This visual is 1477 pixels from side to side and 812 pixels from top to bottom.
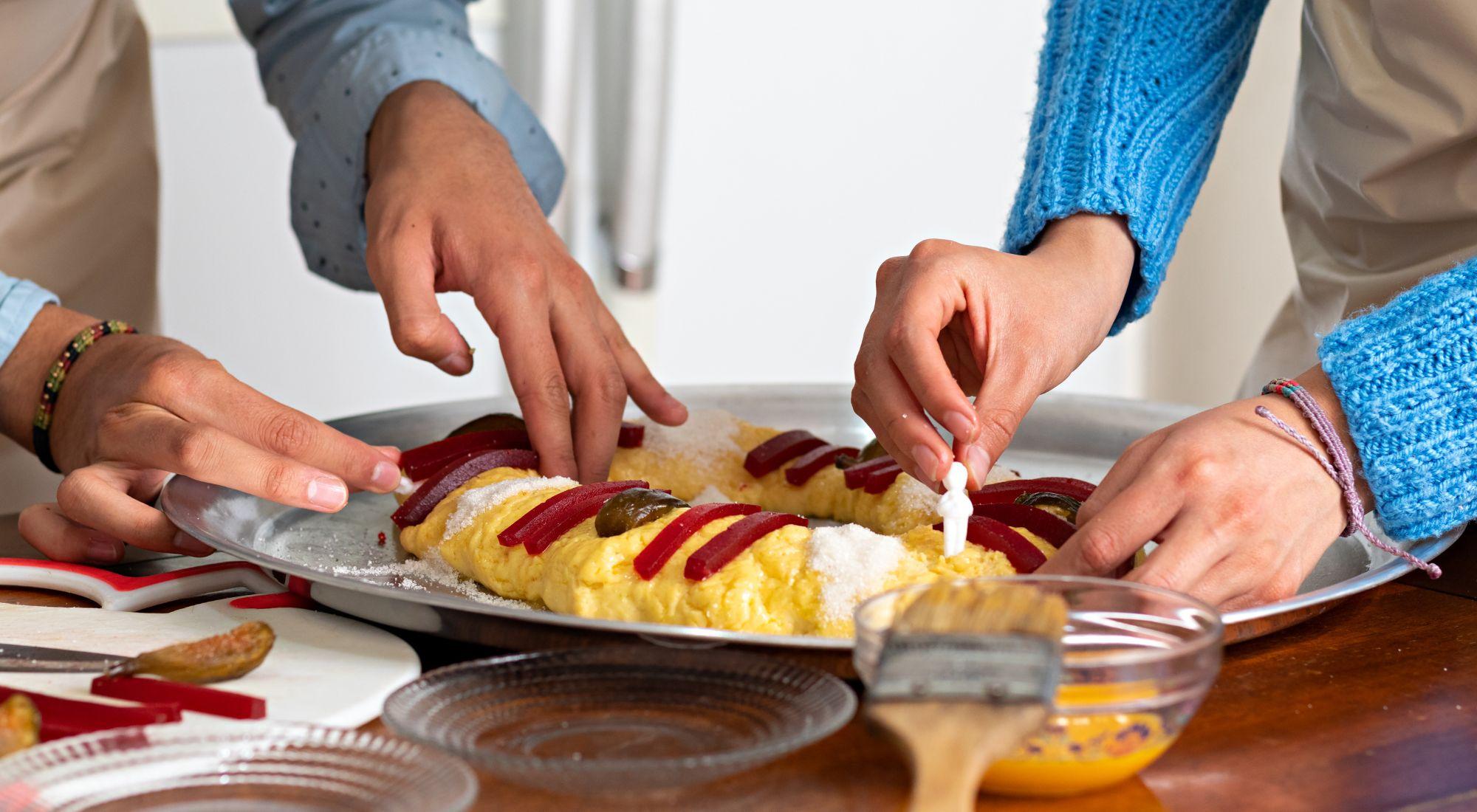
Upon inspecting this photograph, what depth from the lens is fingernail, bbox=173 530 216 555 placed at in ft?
4.59

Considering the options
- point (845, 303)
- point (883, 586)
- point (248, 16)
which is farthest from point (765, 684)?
point (845, 303)

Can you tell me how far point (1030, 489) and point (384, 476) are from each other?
2.28 feet

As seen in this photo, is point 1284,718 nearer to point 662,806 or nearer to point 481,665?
point 662,806

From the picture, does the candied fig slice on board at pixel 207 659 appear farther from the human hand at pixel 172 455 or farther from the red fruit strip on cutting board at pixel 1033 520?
the red fruit strip on cutting board at pixel 1033 520

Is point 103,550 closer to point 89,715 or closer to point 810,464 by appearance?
point 89,715

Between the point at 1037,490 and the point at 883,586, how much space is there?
1.19 ft

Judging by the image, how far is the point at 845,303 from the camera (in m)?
5.16

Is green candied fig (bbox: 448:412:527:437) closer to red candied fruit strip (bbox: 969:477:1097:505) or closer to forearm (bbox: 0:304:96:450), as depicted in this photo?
forearm (bbox: 0:304:96:450)

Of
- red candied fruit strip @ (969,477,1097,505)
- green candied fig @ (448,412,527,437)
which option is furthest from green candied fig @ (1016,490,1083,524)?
green candied fig @ (448,412,527,437)

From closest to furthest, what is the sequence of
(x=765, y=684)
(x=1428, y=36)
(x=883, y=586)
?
1. (x=765, y=684)
2. (x=883, y=586)
3. (x=1428, y=36)

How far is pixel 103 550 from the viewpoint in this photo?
140cm

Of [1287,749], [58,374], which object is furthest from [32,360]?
[1287,749]

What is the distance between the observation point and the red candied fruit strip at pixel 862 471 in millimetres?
1621

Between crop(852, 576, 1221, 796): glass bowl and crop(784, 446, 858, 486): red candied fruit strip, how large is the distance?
0.85 meters
